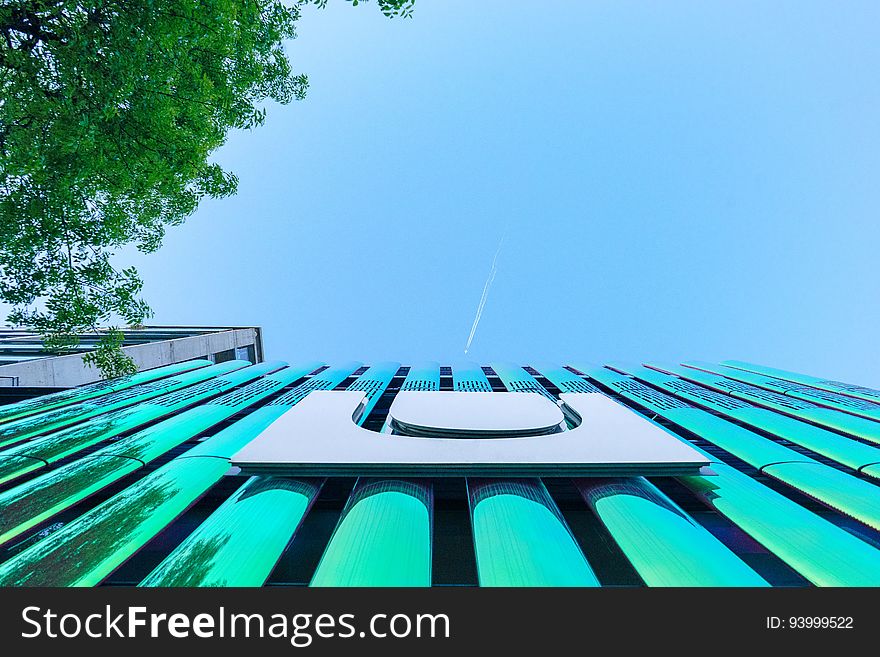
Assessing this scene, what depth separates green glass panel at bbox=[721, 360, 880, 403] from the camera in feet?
40.6

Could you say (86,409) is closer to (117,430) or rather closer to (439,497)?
(117,430)

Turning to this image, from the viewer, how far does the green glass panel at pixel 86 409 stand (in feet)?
24.6

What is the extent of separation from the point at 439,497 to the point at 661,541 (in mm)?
2847

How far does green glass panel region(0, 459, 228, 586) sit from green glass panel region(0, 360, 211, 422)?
21.0 feet

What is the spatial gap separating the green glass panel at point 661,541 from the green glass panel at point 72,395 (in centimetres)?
1194

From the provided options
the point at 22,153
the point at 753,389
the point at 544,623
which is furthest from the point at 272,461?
the point at 753,389

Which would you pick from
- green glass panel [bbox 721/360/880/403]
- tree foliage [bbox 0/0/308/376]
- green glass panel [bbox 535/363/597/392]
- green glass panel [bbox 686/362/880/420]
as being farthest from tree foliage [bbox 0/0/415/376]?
green glass panel [bbox 721/360/880/403]

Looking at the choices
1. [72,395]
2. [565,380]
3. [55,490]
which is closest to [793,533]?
[55,490]

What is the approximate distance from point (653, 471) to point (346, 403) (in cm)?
591

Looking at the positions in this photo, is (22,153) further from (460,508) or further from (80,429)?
(460,508)

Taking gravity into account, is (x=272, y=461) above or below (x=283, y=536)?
above

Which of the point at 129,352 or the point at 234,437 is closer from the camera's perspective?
the point at 234,437

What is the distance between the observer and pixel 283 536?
418 cm

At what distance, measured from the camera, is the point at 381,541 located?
400 cm
